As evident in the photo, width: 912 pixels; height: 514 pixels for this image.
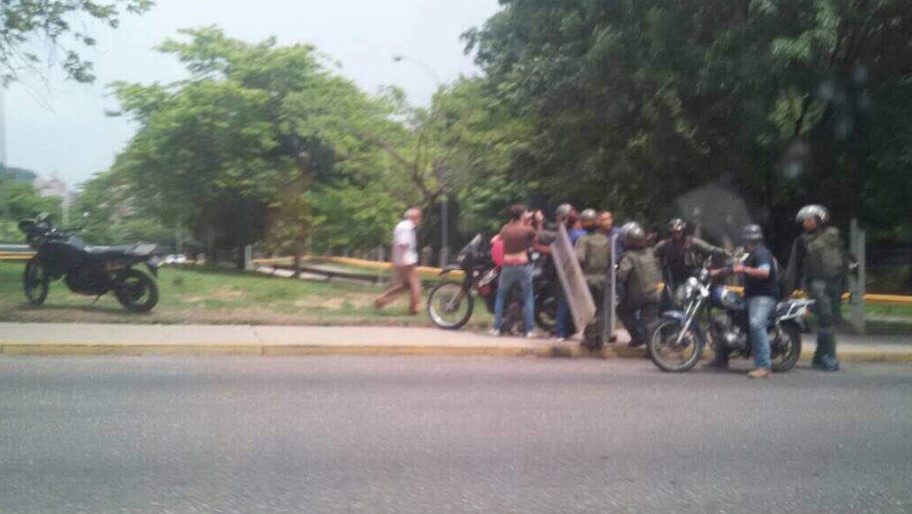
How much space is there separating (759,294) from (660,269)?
1.70 metres

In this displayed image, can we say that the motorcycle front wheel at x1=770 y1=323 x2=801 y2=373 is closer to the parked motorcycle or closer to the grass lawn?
the parked motorcycle

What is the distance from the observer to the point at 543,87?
62.7ft

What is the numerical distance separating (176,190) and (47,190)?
5.65 metres

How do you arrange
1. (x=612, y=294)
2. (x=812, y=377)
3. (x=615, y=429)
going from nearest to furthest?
(x=615, y=429), (x=812, y=377), (x=612, y=294)

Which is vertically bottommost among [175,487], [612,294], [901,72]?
[175,487]

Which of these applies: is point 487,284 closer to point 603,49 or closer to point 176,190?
point 603,49

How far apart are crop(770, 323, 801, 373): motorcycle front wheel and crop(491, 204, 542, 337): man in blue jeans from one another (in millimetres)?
3195

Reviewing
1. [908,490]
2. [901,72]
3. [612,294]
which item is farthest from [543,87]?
[908,490]

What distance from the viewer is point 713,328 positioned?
11.8m

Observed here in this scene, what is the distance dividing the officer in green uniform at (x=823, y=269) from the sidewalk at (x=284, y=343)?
3.25 ft

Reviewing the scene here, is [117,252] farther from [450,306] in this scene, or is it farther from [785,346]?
[785,346]

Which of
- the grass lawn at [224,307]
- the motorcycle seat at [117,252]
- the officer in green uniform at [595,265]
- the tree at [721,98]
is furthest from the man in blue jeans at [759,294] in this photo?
the motorcycle seat at [117,252]

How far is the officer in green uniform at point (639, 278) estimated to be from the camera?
1239cm

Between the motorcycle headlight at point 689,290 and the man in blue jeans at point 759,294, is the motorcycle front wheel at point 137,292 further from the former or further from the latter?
the man in blue jeans at point 759,294
